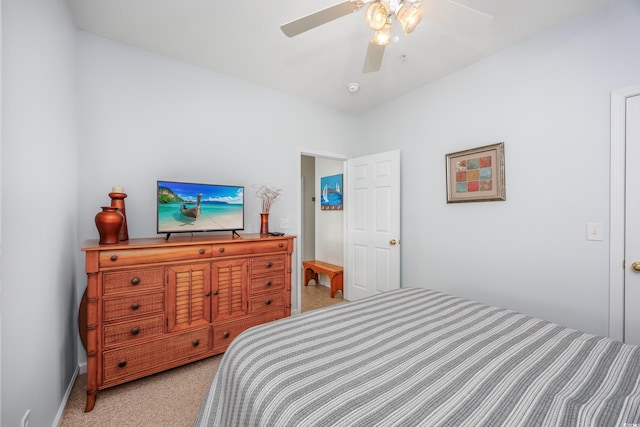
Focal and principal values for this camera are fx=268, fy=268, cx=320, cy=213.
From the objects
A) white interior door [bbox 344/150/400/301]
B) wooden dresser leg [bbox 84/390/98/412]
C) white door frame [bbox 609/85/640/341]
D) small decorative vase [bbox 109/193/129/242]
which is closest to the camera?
wooden dresser leg [bbox 84/390/98/412]

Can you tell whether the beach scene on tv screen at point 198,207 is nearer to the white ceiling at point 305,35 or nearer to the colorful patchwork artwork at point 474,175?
the white ceiling at point 305,35

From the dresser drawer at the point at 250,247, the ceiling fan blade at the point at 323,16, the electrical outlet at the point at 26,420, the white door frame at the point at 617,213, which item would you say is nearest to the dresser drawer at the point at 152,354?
the electrical outlet at the point at 26,420

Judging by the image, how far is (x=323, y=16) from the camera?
4.51 feet

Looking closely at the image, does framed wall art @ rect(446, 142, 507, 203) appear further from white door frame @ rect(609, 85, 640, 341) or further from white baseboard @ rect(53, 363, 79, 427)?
white baseboard @ rect(53, 363, 79, 427)

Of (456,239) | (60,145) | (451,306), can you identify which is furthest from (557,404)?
(60,145)

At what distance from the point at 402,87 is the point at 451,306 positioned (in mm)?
2420

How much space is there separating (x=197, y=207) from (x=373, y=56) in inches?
71.8

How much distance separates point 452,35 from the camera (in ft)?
6.96

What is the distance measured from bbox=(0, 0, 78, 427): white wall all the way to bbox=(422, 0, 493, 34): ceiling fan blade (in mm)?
1875

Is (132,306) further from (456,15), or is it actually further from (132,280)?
(456,15)

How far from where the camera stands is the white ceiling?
71.4 inches

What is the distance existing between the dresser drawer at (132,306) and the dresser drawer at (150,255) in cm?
24

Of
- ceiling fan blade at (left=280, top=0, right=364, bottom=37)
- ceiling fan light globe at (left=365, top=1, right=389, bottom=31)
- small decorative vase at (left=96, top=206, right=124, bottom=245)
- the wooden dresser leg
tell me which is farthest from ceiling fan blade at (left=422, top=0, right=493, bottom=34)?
the wooden dresser leg

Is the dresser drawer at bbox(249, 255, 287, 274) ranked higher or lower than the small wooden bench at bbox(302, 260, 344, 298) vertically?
higher
